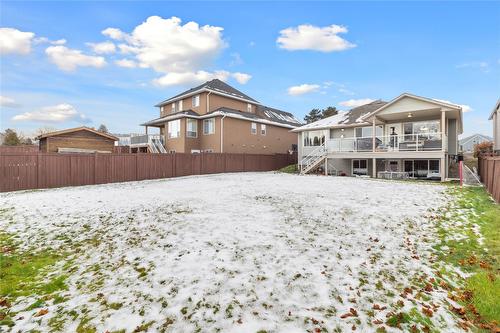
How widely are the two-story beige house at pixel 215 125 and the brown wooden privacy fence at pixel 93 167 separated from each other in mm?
4850

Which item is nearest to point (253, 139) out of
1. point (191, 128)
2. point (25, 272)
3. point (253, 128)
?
point (253, 128)

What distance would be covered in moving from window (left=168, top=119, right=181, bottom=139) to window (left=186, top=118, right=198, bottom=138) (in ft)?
3.60

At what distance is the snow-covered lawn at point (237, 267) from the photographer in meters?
3.48

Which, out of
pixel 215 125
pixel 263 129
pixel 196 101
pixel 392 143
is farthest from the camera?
pixel 263 129

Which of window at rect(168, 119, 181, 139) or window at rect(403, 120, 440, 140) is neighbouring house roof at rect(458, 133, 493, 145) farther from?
window at rect(168, 119, 181, 139)

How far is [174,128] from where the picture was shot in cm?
3086

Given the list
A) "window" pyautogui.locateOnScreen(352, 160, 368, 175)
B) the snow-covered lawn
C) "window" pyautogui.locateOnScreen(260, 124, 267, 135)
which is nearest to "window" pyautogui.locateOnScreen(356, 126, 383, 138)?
"window" pyautogui.locateOnScreen(352, 160, 368, 175)

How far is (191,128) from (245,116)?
21.3 ft

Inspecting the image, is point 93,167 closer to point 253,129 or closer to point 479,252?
point 479,252

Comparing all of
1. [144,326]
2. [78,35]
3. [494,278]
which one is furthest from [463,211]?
[78,35]

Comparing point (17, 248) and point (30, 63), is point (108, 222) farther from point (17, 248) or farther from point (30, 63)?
point (30, 63)

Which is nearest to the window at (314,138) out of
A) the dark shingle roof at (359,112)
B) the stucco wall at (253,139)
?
the dark shingle roof at (359,112)

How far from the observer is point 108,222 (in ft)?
25.1

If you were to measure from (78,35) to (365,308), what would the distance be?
23243 millimetres
